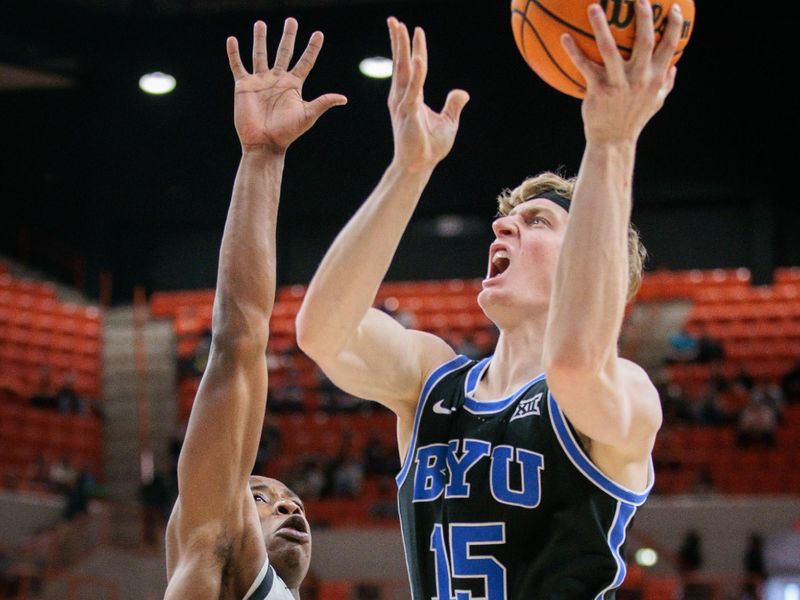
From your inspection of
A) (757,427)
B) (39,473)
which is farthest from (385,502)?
(757,427)

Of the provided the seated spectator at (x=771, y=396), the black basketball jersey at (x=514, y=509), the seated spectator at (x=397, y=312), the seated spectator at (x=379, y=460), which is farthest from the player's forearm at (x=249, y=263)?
the seated spectator at (x=397, y=312)

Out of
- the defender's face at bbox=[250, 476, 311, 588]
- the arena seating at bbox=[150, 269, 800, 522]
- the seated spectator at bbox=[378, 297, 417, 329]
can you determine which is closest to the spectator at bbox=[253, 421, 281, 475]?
the arena seating at bbox=[150, 269, 800, 522]

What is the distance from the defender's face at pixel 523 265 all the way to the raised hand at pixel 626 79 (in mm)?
691

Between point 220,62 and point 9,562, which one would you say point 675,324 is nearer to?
point 220,62

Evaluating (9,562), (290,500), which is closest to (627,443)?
(290,500)

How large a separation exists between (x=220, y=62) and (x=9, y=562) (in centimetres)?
618

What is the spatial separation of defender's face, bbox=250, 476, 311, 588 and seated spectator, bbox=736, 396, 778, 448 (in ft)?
43.1

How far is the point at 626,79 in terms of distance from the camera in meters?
2.75

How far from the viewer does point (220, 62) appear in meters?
15.9

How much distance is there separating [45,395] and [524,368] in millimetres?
15642

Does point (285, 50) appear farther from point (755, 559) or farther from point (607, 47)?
point (755, 559)

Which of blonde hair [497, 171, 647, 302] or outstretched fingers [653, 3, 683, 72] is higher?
outstretched fingers [653, 3, 683, 72]

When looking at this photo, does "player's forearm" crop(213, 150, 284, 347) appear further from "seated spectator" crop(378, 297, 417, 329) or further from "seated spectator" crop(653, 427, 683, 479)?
"seated spectator" crop(378, 297, 417, 329)

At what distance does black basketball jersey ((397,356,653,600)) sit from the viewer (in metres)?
3.10
